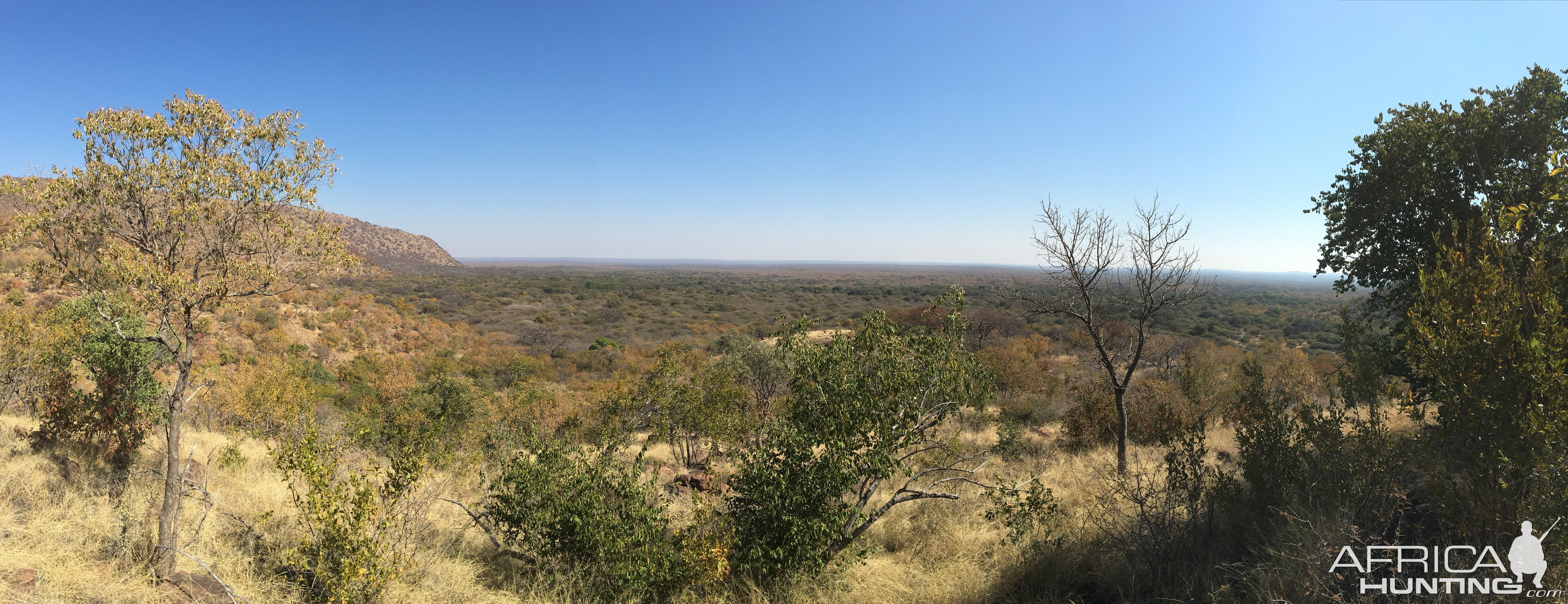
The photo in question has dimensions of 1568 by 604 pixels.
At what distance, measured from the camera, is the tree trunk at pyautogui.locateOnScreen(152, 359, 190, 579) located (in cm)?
591

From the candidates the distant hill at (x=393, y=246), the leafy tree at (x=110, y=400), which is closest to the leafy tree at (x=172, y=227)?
the leafy tree at (x=110, y=400)

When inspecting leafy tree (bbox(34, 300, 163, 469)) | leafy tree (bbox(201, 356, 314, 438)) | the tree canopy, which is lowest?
leafy tree (bbox(201, 356, 314, 438))

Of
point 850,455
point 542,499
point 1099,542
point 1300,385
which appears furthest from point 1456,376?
point 1300,385

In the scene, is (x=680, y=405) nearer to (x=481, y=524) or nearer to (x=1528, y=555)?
(x=481, y=524)

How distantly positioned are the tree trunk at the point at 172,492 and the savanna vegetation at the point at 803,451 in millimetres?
40

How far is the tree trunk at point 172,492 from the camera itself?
5.91 m

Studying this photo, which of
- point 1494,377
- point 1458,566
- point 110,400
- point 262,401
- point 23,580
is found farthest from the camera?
point 262,401

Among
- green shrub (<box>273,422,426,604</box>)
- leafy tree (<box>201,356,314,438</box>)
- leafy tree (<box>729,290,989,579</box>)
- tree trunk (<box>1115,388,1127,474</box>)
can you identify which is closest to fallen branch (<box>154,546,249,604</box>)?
green shrub (<box>273,422,426,604</box>)

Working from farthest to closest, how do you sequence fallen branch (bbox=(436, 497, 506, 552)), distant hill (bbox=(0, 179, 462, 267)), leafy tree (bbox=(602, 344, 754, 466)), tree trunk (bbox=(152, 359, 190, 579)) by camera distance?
distant hill (bbox=(0, 179, 462, 267)), leafy tree (bbox=(602, 344, 754, 466)), fallen branch (bbox=(436, 497, 506, 552)), tree trunk (bbox=(152, 359, 190, 579))

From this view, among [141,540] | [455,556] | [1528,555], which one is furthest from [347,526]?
[1528,555]

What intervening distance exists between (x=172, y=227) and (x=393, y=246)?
131305 mm

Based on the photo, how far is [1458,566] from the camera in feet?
16.0

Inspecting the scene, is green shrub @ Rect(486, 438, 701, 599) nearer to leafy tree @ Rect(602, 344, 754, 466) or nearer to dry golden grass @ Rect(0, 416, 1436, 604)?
dry golden grass @ Rect(0, 416, 1436, 604)

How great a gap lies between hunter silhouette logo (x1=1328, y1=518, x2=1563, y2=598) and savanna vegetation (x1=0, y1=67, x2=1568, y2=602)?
0.39 ft
